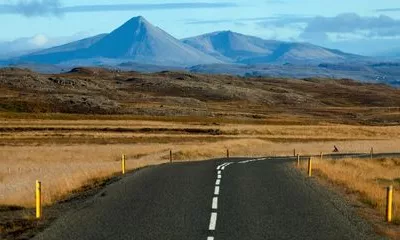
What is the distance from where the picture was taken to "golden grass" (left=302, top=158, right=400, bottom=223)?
65.3ft

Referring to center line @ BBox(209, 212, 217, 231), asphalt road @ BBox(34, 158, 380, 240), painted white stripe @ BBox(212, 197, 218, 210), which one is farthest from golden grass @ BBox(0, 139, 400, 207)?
center line @ BBox(209, 212, 217, 231)

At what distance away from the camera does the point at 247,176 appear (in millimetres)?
27828

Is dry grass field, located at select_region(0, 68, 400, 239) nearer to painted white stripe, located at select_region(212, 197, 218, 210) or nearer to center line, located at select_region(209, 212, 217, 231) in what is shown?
center line, located at select_region(209, 212, 217, 231)

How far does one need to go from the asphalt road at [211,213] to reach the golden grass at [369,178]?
1.04 meters

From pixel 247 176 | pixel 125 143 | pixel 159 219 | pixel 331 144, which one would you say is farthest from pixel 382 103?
pixel 159 219

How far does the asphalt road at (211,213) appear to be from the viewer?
1416 centimetres

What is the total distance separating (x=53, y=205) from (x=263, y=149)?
148 feet

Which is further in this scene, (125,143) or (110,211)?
(125,143)

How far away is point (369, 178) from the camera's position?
3434 centimetres

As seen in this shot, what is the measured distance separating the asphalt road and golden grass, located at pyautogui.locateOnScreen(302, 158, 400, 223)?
1.04 metres

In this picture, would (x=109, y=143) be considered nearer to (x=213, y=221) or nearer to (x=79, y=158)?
(x=79, y=158)

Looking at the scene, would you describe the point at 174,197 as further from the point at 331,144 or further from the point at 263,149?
the point at 331,144

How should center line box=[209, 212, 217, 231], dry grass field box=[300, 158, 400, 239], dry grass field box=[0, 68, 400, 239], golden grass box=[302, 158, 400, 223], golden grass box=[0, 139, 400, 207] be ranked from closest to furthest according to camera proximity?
1. center line box=[209, 212, 217, 231]
2. dry grass field box=[300, 158, 400, 239]
3. golden grass box=[302, 158, 400, 223]
4. golden grass box=[0, 139, 400, 207]
5. dry grass field box=[0, 68, 400, 239]

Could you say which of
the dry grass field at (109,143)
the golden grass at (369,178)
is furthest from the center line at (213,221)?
the golden grass at (369,178)
